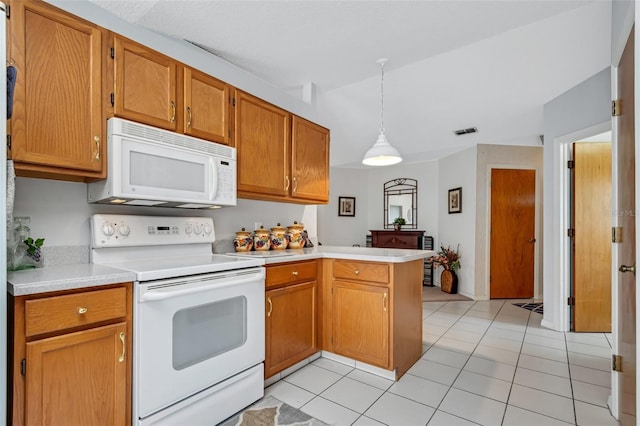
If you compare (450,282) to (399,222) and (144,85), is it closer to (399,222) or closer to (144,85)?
(399,222)

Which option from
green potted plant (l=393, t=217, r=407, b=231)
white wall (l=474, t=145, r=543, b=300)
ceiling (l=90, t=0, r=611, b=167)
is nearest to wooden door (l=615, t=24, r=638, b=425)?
ceiling (l=90, t=0, r=611, b=167)

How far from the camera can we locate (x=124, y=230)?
1887mm

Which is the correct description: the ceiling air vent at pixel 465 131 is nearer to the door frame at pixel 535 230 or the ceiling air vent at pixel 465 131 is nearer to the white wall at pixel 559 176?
the door frame at pixel 535 230

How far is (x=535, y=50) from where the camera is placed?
297 centimetres

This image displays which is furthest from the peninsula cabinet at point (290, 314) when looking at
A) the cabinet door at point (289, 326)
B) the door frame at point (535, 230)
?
the door frame at point (535, 230)

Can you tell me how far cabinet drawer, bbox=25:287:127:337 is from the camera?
3.88 ft

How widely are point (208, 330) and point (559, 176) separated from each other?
3655 mm

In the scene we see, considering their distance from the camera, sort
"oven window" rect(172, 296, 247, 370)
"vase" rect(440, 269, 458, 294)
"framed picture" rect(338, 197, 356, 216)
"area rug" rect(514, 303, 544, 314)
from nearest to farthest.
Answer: "oven window" rect(172, 296, 247, 370) < "area rug" rect(514, 303, 544, 314) < "vase" rect(440, 269, 458, 294) < "framed picture" rect(338, 197, 356, 216)

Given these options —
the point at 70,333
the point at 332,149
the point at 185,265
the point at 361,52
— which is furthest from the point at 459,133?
the point at 70,333

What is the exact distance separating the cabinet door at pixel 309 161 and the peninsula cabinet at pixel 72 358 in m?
1.66

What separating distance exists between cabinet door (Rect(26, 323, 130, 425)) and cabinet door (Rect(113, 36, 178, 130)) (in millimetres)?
1102

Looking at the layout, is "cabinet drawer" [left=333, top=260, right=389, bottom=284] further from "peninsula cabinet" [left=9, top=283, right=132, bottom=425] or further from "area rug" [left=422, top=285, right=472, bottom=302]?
"area rug" [left=422, top=285, right=472, bottom=302]

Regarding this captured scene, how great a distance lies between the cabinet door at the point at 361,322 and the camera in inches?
89.2

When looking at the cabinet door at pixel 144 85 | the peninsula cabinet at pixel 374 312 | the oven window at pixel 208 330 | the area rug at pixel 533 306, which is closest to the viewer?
the oven window at pixel 208 330
